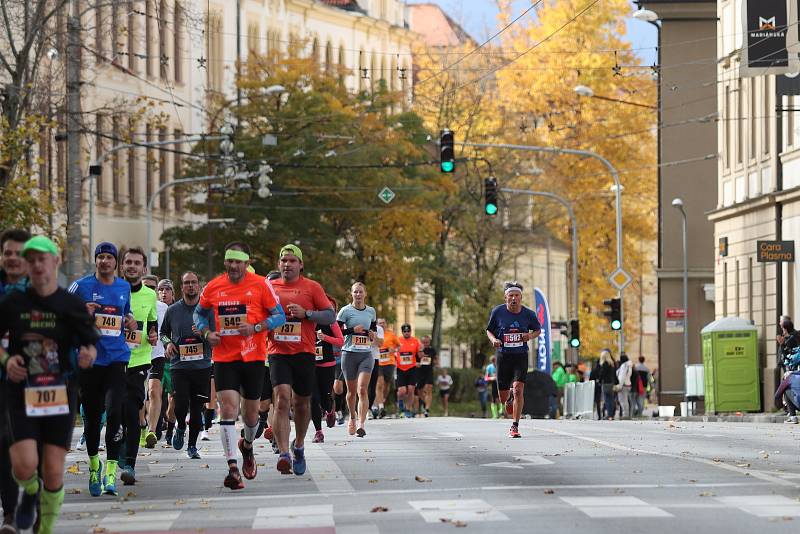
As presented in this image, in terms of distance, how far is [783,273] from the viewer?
4384cm

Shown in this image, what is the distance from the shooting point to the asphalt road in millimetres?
12102

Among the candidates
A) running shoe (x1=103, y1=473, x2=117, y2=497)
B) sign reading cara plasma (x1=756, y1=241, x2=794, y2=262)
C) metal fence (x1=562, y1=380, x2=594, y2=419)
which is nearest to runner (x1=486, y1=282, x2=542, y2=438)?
running shoe (x1=103, y1=473, x2=117, y2=497)

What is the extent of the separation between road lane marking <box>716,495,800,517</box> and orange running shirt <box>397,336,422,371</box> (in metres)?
29.0

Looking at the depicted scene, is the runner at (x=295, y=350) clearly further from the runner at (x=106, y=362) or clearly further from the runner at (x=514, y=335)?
the runner at (x=514, y=335)

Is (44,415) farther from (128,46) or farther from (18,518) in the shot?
(128,46)

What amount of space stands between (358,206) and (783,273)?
82.6 feet

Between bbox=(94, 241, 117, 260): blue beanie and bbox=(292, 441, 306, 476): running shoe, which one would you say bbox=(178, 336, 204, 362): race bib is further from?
Answer: bbox=(94, 241, 117, 260): blue beanie

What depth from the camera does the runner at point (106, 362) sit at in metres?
15.2

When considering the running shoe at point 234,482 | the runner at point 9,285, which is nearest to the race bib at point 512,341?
the running shoe at point 234,482

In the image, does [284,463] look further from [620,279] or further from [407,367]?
[620,279]

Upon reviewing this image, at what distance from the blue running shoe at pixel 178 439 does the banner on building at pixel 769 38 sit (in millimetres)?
17163

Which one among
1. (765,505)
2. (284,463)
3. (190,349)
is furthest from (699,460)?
(190,349)

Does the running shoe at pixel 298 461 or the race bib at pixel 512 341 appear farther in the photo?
the race bib at pixel 512 341

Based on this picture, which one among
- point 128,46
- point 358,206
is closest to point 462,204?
point 358,206
